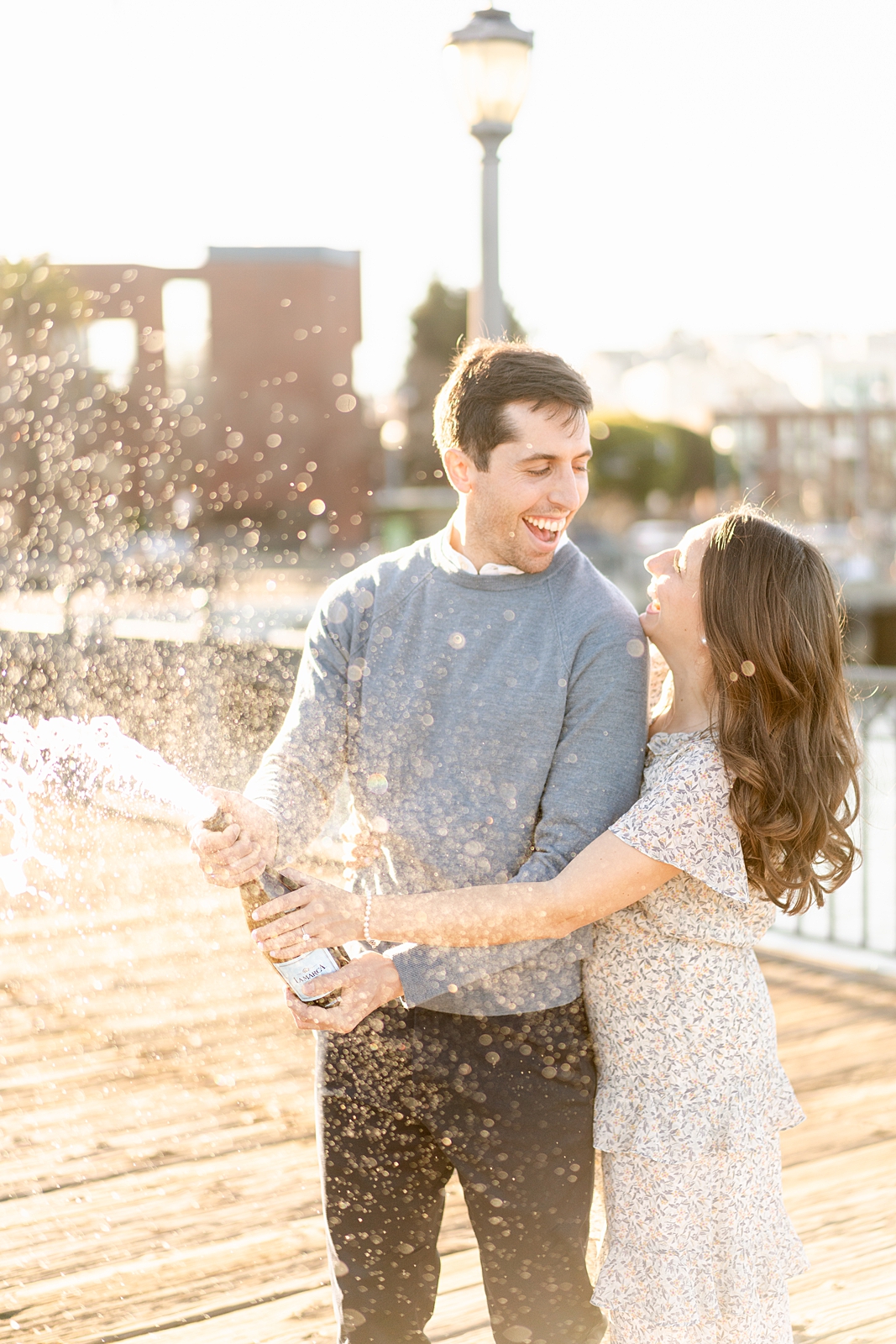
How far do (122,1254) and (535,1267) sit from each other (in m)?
1.48

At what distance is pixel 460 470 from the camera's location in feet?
7.11

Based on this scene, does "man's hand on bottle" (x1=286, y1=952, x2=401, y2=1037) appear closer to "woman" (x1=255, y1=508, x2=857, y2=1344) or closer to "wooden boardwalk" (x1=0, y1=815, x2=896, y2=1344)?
"woman" (x1=255, y1=508, x2=857, y2=1344)

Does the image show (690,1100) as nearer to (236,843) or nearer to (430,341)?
(236,843)

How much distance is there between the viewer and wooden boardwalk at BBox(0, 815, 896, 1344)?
2926 millimetres

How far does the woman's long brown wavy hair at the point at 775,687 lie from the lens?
1.95 m

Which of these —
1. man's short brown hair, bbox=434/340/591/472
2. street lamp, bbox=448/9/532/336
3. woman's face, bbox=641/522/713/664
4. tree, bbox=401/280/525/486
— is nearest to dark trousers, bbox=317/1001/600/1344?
woman's face, bbox=641/522/713/664

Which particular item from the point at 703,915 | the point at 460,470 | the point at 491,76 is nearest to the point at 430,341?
the point at 491,76

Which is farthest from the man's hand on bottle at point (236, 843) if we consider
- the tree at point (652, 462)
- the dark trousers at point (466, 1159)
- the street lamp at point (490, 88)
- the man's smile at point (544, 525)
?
the tree at point (652, 462)

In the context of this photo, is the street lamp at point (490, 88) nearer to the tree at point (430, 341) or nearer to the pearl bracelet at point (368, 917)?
the pearl bracelet at point (368, 917)

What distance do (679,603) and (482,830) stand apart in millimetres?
461

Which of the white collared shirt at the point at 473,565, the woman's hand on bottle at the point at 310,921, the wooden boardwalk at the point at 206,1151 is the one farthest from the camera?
the wooden boardwalk at the point at 206,1151

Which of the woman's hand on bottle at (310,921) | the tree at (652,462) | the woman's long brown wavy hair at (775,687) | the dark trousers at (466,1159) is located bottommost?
the dark trousers at (466,1159)

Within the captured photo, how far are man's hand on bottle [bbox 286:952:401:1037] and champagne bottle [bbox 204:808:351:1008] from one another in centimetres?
1

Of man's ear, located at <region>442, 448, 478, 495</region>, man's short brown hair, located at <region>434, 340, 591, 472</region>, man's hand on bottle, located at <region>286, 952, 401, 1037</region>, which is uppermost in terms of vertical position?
man's short brown hair, located at <region>434, 340, 591, 472</region>
